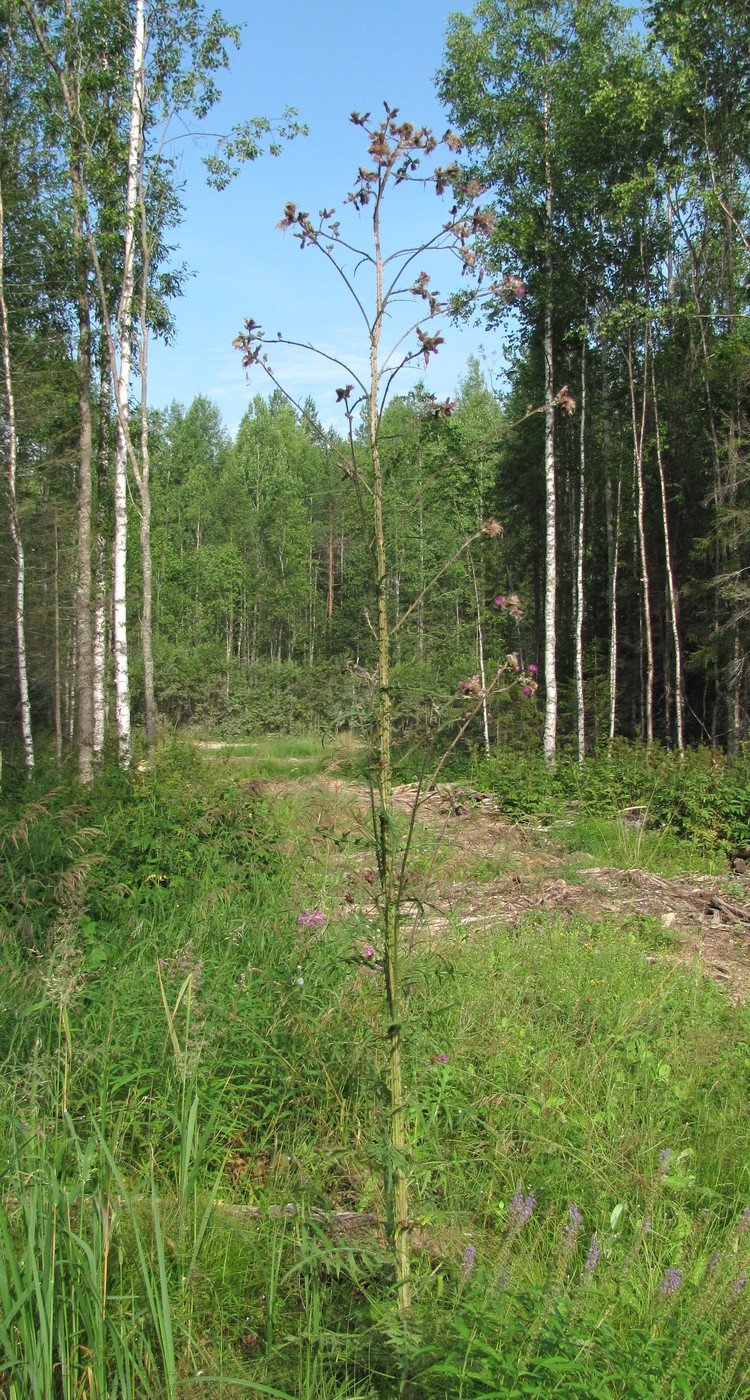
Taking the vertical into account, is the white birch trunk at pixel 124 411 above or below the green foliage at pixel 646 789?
above

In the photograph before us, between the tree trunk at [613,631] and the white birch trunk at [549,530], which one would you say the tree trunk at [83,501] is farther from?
the tree trunk at [613,631]

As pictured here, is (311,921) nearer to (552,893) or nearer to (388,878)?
(388,878)

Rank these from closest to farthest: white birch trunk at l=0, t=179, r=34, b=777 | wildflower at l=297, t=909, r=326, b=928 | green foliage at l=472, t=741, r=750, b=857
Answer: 1. wildflower at l=297, t=909, r=326, b=928
2. green foliage at l=472, t=741, r=750, b=857
3. white birch trunk at l=0, t=179, r=34, b=777

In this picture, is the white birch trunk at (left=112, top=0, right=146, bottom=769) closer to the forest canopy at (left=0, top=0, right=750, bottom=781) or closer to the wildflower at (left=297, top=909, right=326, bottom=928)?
the forest canopy at (left=0, top=0, right=750, bottom=781)

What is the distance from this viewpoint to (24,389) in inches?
622

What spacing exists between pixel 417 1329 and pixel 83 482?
14527 millimetres

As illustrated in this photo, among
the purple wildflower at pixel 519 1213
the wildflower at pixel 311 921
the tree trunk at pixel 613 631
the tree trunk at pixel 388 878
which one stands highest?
the tree trunk at pixel 613 631

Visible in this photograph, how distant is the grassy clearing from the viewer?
169 centimetres

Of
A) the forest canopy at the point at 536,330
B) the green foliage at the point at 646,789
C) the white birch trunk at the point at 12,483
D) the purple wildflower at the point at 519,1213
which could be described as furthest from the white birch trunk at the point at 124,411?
the purple wildflower at the point at 519,1213

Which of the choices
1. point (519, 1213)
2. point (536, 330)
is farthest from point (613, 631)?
point (519, 1213)

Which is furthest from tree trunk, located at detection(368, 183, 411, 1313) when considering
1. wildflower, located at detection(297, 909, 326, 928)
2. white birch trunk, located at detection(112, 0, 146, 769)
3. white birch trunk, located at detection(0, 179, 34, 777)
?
white birch trunk, located at detection(0, 179, 34, 777)

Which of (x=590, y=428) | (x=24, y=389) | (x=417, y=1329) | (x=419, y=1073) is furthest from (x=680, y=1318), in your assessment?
(x=590, y=428)

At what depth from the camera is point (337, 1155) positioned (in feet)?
7.37

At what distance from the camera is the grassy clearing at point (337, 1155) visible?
5.54 feet
